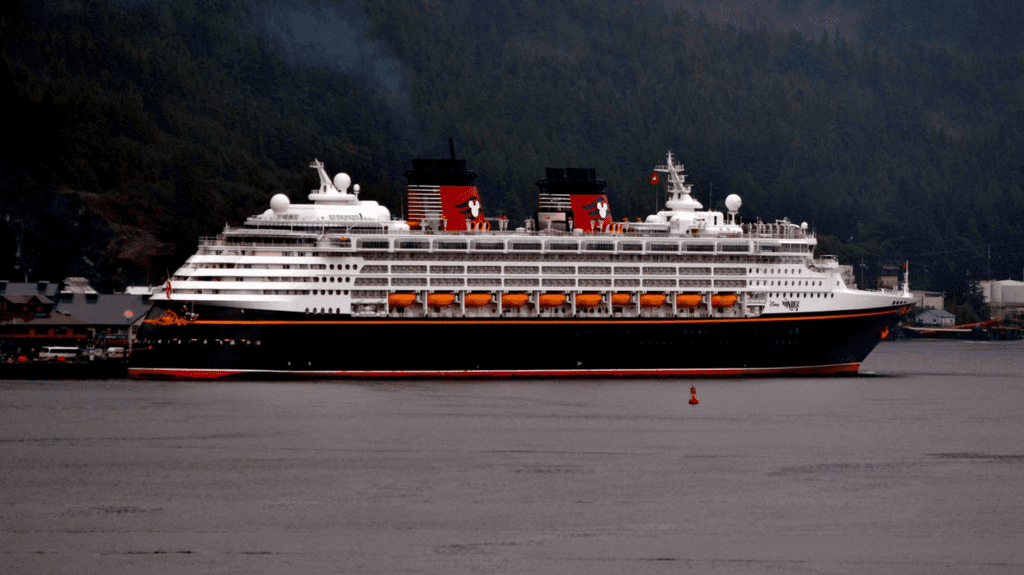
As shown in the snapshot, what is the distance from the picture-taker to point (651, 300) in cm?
7431

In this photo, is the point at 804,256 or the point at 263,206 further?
the point at 263,206

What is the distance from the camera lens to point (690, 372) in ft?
242

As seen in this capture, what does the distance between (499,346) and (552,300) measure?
3675 millimetres

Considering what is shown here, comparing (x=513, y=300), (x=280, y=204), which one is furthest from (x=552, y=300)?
(x=280, y=204)

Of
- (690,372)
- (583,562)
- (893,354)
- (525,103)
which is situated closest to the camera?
(583,562)

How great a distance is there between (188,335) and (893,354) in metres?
61.2

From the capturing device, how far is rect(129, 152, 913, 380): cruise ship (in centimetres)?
A: 6862

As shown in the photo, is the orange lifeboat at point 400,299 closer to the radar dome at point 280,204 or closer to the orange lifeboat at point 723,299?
the radar dome at point 280,204

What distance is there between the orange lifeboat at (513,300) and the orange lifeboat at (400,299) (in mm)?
4355

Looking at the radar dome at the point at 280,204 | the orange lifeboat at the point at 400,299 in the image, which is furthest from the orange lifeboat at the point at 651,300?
the radar dome at the point at 280,204

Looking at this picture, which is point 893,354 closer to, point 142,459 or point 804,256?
point 804,256

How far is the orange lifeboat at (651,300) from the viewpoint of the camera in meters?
74.3

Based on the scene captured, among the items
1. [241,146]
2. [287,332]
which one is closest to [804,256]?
[287,332]

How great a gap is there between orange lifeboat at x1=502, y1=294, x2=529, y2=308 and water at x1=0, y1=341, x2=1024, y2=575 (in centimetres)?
1041
